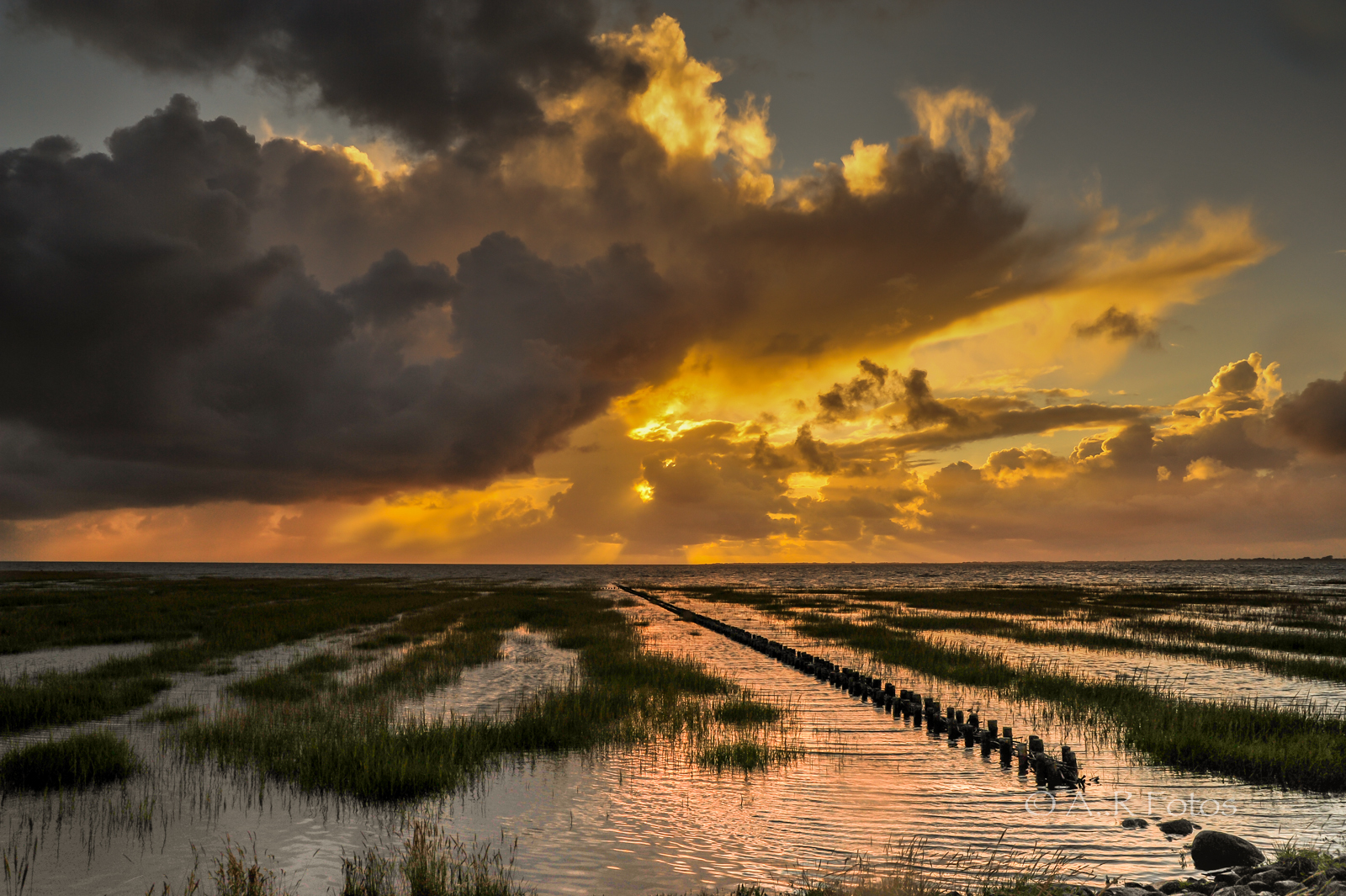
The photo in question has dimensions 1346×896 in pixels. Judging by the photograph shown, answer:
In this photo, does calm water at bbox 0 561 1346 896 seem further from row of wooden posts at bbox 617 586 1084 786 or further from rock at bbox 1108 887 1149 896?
rock at bbox 1108 887 1149 896

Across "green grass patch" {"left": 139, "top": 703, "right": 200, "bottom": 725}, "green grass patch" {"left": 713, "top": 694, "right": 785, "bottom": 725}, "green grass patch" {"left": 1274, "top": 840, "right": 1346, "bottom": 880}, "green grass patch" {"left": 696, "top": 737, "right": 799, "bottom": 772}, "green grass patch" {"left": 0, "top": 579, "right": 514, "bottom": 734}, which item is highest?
"green grass patch" {"left": 1274, "top": 840, "right": 1346, "bottom": 880}

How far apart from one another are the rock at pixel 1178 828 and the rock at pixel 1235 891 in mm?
2542

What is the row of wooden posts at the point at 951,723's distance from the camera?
1203cm

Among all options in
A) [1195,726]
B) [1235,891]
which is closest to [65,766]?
[1235,891]

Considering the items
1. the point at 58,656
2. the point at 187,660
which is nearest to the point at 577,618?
the point at 187,660

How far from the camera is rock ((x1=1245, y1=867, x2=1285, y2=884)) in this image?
7.79m

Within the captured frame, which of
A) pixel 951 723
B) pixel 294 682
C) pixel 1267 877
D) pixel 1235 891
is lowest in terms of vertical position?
pixel 294 682

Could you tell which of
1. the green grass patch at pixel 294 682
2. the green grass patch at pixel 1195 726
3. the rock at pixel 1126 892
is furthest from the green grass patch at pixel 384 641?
the rock at pixel 1126 892

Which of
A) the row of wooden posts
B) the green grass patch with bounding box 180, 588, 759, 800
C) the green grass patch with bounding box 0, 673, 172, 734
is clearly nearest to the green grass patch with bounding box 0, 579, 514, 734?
the green grass patch with bounding box 0, 673, 172, 734

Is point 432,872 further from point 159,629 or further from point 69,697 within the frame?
point 159,629

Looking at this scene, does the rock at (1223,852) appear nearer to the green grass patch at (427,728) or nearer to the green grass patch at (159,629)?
the green grass patch at (427,728)

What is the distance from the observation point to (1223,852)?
8.46m

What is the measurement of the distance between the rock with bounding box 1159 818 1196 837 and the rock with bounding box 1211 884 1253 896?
254 cm

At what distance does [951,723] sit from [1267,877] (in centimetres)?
754
